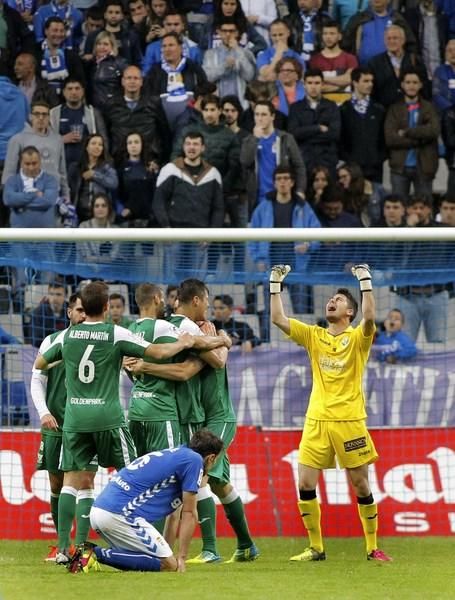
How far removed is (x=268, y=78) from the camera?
1761 centimetres

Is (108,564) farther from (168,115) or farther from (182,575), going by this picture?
(168,115)

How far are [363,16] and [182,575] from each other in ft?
36.9

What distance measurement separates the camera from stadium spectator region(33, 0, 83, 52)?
18.0m

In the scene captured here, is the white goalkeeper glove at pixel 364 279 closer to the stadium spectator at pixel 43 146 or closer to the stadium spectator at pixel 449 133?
the stadium spectator at pixel 43 146

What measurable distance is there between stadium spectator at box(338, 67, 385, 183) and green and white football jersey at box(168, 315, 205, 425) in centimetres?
724

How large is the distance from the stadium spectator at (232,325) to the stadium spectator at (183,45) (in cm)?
490

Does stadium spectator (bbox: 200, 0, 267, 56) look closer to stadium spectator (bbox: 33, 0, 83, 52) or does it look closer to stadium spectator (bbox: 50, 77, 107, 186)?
stadium spectator (bbox: 33, 0, 83, 52)

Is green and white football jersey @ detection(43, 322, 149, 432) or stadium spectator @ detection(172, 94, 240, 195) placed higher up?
stadium spectator @ detection(172, 94, 240, 195)

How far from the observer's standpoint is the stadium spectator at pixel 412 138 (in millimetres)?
17281

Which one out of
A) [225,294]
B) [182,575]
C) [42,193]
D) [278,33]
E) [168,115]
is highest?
[278,33]

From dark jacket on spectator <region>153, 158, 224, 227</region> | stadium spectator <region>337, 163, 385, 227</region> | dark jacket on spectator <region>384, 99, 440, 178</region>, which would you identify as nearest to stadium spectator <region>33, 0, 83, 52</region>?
dark jacket on spectator <region>153, 158, 224, 227</region>

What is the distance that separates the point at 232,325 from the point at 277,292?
3279 millimetres

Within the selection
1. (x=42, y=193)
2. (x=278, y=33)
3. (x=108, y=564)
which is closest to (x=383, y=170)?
(x=278, y=33)

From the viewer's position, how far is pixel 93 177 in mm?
16672
